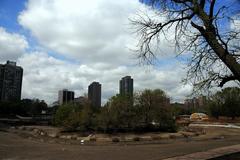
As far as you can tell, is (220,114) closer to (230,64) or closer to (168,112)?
(168,112)

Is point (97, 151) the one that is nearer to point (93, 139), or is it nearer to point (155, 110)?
point (93, 139)

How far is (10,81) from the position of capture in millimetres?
142500

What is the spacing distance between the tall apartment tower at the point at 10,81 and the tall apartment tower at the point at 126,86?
99971mm

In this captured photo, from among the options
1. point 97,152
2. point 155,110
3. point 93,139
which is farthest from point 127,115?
point 97,152

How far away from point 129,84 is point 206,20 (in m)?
33.2

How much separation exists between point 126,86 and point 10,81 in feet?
359

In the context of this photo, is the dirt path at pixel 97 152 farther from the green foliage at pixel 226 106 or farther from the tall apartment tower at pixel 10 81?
the tall apartment tower at pixel 10 81

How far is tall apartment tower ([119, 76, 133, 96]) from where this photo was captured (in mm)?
43125

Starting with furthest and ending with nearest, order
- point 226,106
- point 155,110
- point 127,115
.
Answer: point 226,106
point 155,110
point 127,115

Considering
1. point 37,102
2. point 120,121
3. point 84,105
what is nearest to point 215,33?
point 120,121

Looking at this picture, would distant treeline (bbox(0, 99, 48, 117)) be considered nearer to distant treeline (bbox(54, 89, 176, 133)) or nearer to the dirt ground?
distant treeline (bbox(54, 89, 176, 133))

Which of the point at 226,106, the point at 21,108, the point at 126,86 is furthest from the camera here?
the point at 21,108

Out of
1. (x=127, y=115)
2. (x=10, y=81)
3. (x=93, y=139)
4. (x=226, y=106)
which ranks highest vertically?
(x=10, y=81)

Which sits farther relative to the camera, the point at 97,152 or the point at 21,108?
the point at 21,108
